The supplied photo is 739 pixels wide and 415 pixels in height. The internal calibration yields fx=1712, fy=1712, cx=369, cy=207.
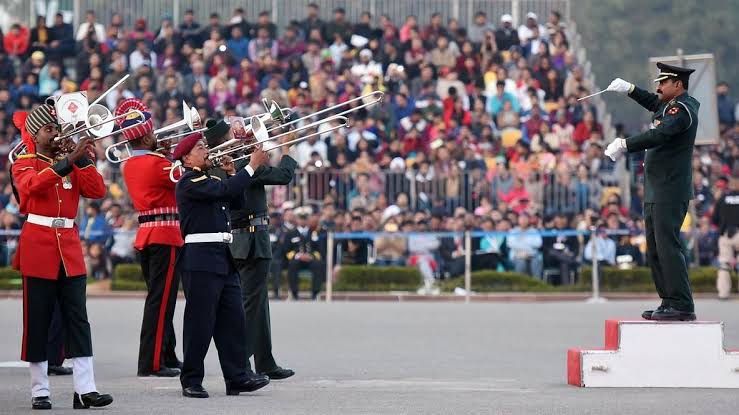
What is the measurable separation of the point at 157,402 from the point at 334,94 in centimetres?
2057

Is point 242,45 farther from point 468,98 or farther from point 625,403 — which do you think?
point 625,403

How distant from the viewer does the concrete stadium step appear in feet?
41.4

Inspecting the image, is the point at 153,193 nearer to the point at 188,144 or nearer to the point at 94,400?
the point at 188,144

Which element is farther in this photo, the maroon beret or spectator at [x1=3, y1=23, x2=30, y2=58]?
spectator at [x1=3, y1=23, x2=30, y2=58]

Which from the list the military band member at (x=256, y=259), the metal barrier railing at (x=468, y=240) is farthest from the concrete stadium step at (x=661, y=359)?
the metal barrier railing at (x=468, y=240)

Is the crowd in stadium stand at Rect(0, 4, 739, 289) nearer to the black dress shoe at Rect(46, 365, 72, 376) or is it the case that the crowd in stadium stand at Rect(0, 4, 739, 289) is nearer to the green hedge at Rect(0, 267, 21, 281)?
the green hedge at Rect(0, 267, 21, 281)

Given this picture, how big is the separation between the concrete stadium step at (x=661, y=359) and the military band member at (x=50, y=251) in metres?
3.75

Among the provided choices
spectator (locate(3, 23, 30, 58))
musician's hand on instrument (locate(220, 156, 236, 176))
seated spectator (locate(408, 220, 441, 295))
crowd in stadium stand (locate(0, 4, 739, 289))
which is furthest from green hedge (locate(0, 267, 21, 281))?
musician's hand on instrument (locate(220, 156, 236, 176))

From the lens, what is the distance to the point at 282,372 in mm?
13727

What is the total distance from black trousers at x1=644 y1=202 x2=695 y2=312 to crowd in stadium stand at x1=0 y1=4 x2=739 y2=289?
14627mm

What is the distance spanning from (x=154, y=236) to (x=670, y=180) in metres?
4.18

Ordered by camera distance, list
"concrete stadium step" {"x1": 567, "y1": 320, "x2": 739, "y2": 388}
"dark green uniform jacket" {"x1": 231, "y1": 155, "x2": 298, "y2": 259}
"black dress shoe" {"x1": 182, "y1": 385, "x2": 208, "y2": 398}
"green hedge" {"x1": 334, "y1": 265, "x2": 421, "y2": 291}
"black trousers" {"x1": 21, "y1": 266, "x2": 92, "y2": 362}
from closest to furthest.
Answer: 1. "black trousers" {"x1": 21, "y1": 266, "x2": 92, "y2": 362}
2. "black dress shoe" {"x1": 182, "y1": 385, "x2": 208, "y2": 398}
3. "concrete stadium step" {"x1": 567, "y1": 320, "x2": 739, "y2": 388}
4. "dark green uniform jacket" {"x1": 231, "y1": 155, "x2": 298, "y2": 259}
5. "green hedge" {"x1": 334, "y1": 265, "x2": 421, "y2": 291}

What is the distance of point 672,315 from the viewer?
1283 centimetres

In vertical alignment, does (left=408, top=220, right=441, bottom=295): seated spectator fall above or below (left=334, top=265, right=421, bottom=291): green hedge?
above
